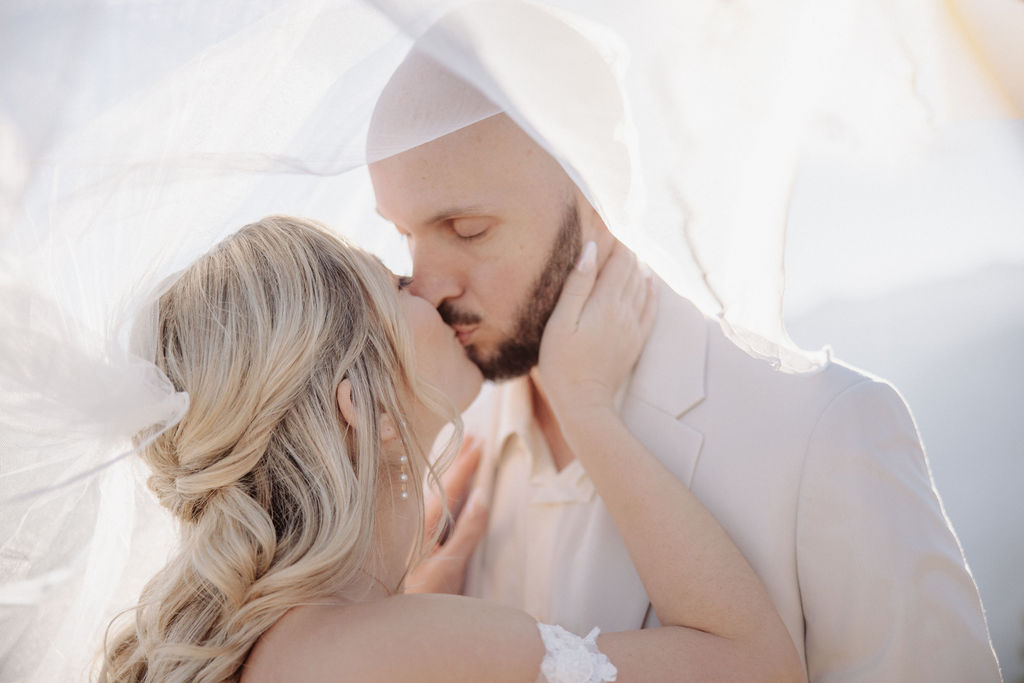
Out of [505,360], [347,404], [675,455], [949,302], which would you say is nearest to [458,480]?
[505,360]

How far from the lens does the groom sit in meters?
1.98

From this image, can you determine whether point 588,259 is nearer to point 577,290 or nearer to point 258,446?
point 577,290

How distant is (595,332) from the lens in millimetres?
2375

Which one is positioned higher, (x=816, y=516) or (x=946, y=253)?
(x=946, y=253)

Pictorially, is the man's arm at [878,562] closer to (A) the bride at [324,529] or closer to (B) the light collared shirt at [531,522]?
(A) the bride at [324,529]

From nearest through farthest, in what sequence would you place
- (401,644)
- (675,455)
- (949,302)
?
(401,644) < (675,455) < (949,302)

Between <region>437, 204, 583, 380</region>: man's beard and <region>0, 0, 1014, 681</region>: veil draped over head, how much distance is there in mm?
910

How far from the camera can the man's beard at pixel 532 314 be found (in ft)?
8.38

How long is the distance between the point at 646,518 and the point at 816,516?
0.43 meters

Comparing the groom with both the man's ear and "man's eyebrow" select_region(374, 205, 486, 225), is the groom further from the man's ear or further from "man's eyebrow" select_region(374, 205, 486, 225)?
the man's ear

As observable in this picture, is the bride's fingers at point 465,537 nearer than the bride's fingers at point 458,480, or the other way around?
the bride's fingers at point 465,537

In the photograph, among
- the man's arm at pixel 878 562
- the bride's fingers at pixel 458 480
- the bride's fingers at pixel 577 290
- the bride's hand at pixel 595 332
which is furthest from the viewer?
the bride's fingers at pixel 458 480

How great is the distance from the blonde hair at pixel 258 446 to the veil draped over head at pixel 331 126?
169 millimetres

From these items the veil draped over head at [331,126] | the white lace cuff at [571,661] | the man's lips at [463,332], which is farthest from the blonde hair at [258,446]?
the man's lips at [463,332]
